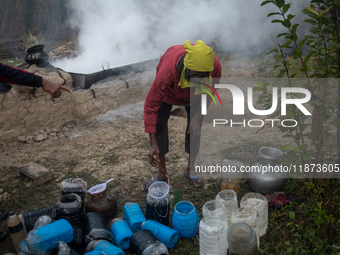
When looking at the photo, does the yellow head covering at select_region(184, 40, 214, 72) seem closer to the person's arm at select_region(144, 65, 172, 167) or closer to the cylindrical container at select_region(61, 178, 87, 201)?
the person's arm at select_region(144, 65, 172, 167)

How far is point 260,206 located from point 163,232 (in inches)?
42.5

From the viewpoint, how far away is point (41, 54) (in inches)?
220

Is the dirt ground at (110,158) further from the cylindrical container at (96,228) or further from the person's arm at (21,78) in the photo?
the person's arm at (21,78)

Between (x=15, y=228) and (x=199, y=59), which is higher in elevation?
(x=199, y=59)

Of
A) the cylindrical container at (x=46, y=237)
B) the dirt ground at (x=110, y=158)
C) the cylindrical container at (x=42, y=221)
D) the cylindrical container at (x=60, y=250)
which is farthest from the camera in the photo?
the dirt ground at (x=110, y=158)

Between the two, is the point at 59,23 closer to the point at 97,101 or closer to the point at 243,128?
the point at 97,101

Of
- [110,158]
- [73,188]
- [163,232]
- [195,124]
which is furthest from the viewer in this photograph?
[110,158]

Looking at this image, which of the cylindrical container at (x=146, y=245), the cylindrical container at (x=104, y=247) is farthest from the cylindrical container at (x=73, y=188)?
the cylindrical container at (x=146, y=245)

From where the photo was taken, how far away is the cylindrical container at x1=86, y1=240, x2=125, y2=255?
2266mm

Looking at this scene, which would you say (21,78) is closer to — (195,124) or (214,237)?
(195,124)

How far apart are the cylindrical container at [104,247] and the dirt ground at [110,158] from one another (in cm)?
70

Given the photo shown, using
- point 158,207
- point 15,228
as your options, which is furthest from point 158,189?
point 15,228

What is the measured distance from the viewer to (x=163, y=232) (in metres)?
2.63

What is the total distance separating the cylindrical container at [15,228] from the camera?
253 centimetres
